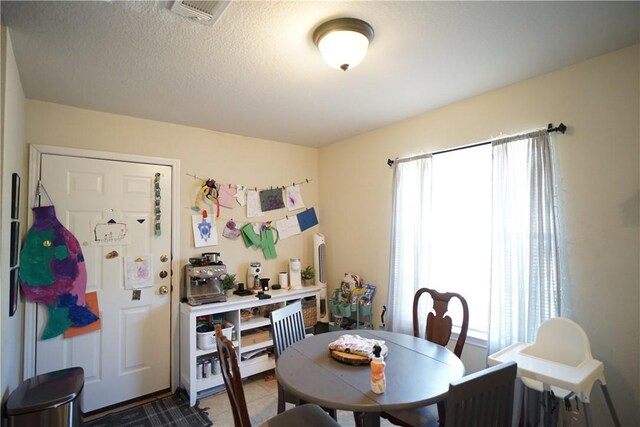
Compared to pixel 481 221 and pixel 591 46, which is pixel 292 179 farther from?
pixel 591 46

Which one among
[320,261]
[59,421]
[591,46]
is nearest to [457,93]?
[591,46]

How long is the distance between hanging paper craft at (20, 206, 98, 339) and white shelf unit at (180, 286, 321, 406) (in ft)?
2.39

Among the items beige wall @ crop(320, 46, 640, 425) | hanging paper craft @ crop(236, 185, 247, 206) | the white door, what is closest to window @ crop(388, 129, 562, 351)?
beige wall @ crop(320, 46, 640, 425)

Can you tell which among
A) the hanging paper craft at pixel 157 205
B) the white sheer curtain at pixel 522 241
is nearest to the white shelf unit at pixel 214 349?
the hanging paper craft at pixel 157 205

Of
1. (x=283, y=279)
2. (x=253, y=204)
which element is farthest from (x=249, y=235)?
(x=283, y=279)

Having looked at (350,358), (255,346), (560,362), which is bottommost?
(255,346)

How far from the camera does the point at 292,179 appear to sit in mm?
3736

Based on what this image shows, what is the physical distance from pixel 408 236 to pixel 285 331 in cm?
139

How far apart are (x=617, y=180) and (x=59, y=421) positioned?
338 cm

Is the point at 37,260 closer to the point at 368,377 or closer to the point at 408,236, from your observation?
the point at 368,377

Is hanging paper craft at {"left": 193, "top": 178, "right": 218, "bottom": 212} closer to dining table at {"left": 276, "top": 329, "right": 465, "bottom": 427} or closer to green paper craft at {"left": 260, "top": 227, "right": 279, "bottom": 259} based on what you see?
green paper craft at {"left": 260, "top": 227, "right": 279, "bottom": 259}

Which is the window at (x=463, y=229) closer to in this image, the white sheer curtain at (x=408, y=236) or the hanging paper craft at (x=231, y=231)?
the white sheer curtain at (x=408, y=236)

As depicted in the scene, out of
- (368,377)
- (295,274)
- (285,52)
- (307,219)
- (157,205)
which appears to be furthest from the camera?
(307,219)

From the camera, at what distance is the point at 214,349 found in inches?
107
